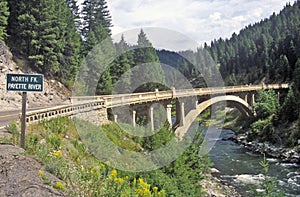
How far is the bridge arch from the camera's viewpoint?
2658 centimetres

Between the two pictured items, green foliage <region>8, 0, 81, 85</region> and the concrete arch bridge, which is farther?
green foliage <region>8, 0, 81, 85</region>

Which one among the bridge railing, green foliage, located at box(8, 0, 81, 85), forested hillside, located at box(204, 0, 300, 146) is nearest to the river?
forested hillside, located at box(204, 0, 300, 146)

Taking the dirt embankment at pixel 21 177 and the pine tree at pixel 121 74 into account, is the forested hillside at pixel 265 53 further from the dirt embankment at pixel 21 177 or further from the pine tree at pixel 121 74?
the dirt embankment at pixel 21 177

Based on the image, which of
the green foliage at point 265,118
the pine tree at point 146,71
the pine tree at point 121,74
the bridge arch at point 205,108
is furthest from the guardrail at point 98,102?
the pine tree at point 121,74

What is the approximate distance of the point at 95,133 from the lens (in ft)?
46.8

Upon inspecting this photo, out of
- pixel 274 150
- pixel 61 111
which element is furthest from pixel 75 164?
pixel 274 150

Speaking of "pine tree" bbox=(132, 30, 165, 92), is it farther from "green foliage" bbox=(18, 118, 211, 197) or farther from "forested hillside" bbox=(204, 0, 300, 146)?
"green foliage" bbox=(18, 118, 211, 197)

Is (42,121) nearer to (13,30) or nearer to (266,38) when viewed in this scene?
(13,30)

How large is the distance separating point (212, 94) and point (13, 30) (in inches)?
943

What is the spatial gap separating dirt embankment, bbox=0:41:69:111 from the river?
17.5 metres

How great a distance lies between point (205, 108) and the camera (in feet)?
107

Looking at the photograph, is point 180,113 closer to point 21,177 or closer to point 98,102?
point 98,102

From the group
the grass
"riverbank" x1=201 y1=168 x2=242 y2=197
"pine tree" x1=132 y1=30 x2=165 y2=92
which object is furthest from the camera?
"pine tree" x1=132 y1=30 x2=165 y2=92

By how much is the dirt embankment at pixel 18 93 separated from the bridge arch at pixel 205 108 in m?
12.6
